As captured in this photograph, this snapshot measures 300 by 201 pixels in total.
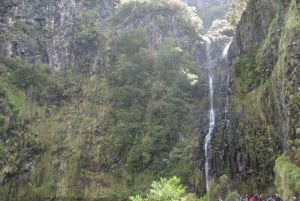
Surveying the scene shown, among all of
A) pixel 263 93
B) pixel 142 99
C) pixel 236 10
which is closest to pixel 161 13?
pixel 236 10

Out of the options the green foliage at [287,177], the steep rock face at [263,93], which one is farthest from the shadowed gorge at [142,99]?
the green foliage at [287,177]

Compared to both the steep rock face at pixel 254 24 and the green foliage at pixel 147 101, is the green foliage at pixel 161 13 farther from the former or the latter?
the steep rock face at pixel 254 24

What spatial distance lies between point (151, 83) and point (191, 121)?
182 inches

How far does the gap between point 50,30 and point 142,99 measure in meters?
12.9

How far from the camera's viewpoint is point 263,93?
2436 centimetres

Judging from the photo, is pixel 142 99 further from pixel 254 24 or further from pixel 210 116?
pixel 254 24

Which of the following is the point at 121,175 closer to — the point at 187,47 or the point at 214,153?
the point at 214,153

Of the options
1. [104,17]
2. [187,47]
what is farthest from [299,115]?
[104,17]

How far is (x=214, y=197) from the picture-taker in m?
23.4

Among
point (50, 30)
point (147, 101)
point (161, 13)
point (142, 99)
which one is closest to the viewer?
point (147, 101)

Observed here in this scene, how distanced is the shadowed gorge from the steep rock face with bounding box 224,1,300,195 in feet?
0.22

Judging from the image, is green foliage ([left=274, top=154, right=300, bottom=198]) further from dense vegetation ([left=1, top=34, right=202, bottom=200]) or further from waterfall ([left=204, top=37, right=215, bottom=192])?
dense vegetation ([left=1, top=34, right=202, bottom=200])

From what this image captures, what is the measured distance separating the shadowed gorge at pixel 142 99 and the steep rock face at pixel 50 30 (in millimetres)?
102

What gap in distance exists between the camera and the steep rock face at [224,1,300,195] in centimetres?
1931
